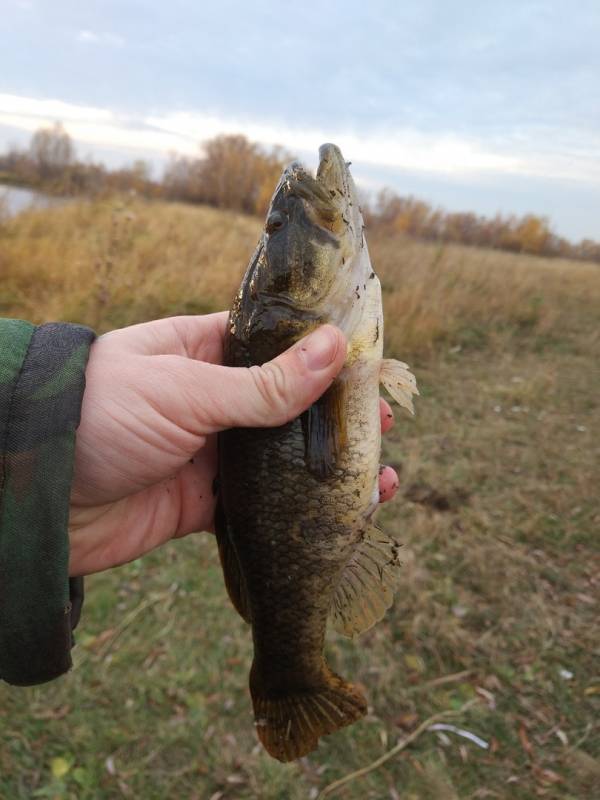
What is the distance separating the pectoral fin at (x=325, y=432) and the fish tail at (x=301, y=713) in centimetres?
92

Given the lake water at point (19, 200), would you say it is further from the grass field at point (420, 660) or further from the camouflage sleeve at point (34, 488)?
the camouflage sleeve at point (34, 488)

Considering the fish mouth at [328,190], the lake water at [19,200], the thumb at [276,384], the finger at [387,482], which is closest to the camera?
the thumb at [276,384]

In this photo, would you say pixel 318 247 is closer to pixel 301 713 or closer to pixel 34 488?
pixel 34 488

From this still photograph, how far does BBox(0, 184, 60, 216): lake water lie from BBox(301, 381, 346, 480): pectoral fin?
1149cm

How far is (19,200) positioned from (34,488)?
13908mm

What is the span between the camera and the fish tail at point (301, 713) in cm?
229

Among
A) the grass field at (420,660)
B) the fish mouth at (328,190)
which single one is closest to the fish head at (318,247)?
the fish mouth at (328,190)

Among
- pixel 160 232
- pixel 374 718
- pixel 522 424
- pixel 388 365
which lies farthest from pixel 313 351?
pixel 160 232

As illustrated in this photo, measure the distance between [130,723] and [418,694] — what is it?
1.91 m

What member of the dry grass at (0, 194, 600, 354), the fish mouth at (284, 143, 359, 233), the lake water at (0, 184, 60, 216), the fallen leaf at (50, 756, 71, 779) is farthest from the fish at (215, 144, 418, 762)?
the lake water at (0, 184, 60, 216)

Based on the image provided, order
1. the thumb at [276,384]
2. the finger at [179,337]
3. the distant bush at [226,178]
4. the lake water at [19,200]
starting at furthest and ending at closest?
the distant bush at [226,178]
the lake water at [19,200]
the finger at [179,337]
the thumb at [276,384]

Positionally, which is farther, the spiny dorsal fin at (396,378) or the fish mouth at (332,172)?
the spiny dorsal fin at (396,378)

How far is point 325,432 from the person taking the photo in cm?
213

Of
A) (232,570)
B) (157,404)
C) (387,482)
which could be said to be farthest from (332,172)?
(232,570)
